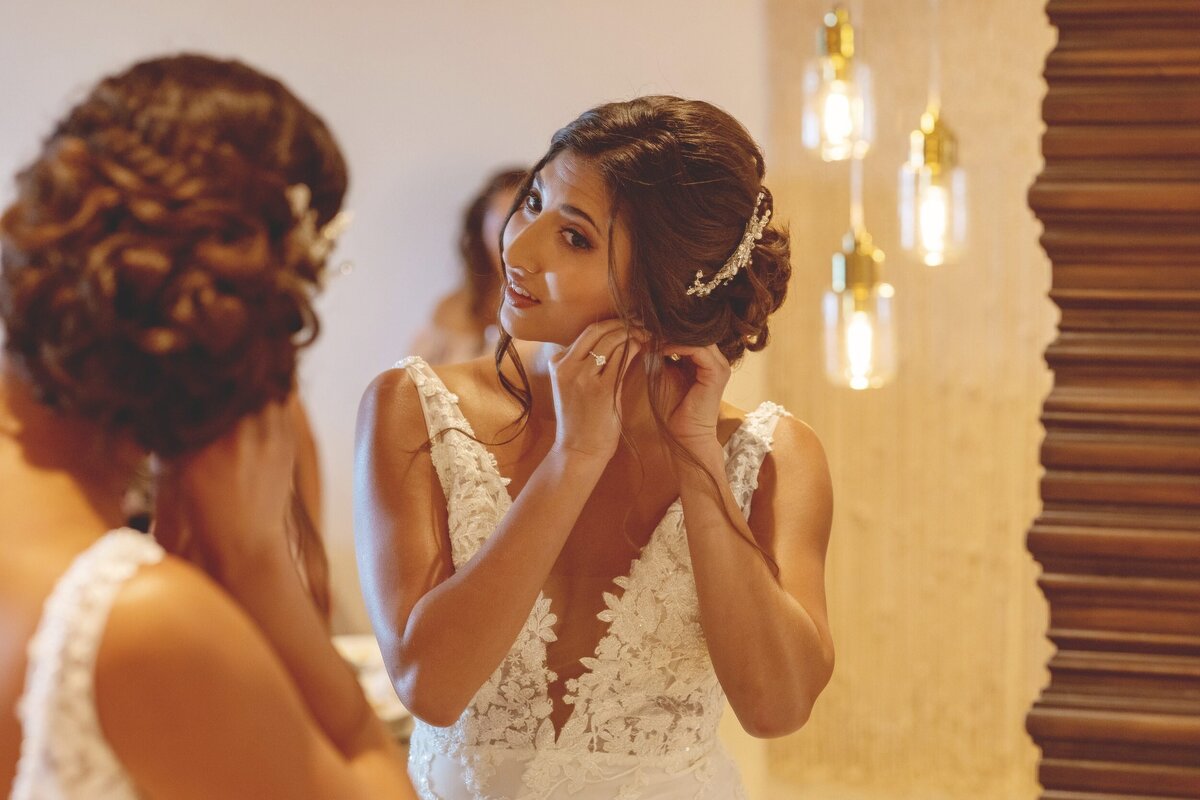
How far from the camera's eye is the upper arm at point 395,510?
1.63 m

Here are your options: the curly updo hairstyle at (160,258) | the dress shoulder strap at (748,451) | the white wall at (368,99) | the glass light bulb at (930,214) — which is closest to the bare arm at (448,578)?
the dress shoulder strap at (748,451)

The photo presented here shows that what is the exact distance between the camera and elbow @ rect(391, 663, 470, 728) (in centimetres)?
156

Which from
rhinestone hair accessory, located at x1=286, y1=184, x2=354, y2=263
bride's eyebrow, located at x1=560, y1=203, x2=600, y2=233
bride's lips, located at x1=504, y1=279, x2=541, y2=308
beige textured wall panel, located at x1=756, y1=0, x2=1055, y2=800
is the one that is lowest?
beige textured wall panel, located at x1=756, y1=0, x2=1055, y2=800

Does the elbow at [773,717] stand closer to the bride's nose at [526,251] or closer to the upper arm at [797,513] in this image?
the upper arm at [797,513]

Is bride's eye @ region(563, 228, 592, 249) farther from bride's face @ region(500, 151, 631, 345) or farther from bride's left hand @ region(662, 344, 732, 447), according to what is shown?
bride's left hand @ region(662, 344, 732, 447)

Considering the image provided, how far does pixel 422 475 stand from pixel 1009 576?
3.43 meters

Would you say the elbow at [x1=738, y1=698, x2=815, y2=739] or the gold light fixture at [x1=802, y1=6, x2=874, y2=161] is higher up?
the gold light fixture at [x1=802, y1=6, x2=874, y2=161]

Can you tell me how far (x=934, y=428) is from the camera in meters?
4.68

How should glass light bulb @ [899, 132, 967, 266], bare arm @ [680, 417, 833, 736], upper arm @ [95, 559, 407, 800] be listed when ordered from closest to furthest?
upper arm @ [95, 559, 407, 800]
bare arm @ [680, 417, 833, 736]
glass light bulb @ [899, 132, 967, 266]

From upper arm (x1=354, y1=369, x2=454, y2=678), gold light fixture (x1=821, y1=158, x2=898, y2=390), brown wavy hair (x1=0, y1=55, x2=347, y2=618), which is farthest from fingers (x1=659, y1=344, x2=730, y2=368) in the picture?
gold light fixture (x1=821, y1=158, x2=898, y2=390)

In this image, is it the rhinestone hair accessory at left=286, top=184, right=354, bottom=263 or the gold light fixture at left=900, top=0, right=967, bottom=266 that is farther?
the gold light fixture at left=900, top=0, right=967, bottom=266

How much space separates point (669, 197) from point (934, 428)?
3209mm

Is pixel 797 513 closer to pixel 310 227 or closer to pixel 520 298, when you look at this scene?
pixel 520 298

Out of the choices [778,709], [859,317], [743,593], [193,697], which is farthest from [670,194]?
[859,317]
